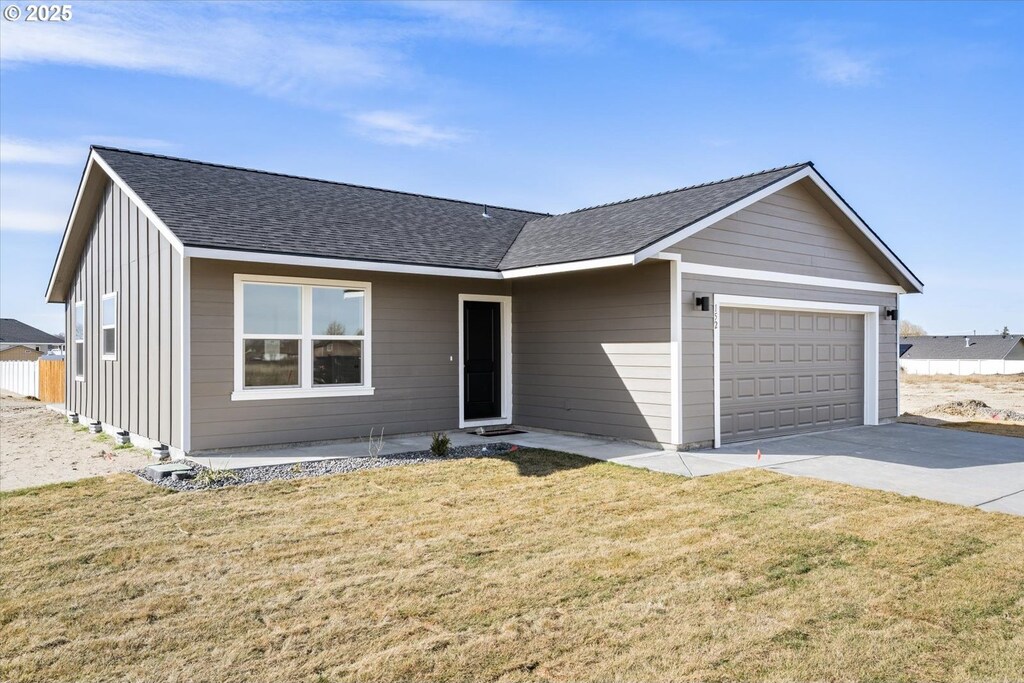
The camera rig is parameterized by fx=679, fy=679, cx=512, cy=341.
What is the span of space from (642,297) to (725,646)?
6.75 m

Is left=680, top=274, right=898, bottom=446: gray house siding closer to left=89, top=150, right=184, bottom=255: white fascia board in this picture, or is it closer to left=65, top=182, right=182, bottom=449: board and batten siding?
left=89, top=150, right=184, bottom=255: white fascia board

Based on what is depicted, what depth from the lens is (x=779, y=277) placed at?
430 inches

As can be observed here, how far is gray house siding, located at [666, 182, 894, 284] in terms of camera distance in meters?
9.95

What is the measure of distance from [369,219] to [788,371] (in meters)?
7.53

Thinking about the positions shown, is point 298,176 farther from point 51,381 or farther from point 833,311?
point 51,381

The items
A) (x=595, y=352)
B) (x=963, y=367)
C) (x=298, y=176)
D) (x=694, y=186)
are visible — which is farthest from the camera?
(x=963, y=367)

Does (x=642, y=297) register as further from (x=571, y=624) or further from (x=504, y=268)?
(x=571, y=624)

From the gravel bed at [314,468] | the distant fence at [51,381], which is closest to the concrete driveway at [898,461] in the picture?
the gravel bed at [314,468]

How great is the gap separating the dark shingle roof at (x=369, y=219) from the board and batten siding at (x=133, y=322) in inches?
24.9

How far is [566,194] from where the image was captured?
846 inches

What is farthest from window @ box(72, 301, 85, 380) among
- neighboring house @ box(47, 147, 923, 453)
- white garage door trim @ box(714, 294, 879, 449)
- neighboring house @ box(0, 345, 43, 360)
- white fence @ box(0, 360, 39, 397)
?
neighboring house @ box(0, 345, 43, 360)

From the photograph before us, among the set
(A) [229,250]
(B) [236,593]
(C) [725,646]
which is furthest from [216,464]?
(C) [725,646]

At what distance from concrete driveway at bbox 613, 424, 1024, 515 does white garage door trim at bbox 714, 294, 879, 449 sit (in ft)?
3.25

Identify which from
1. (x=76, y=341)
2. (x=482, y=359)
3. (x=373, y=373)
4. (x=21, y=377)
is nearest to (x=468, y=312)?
(x=482, y=359)
